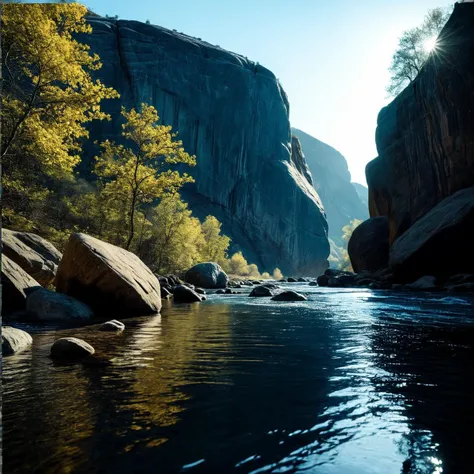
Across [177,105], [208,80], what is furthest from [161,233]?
[208,80]

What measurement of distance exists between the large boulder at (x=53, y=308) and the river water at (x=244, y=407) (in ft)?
9.60

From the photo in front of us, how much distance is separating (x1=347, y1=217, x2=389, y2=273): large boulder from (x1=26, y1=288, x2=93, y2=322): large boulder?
34729mm

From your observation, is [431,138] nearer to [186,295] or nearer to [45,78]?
[186,295]

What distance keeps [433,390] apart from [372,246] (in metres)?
37.5

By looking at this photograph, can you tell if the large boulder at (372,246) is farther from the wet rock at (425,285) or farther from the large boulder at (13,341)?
the large boulder at (13,341)

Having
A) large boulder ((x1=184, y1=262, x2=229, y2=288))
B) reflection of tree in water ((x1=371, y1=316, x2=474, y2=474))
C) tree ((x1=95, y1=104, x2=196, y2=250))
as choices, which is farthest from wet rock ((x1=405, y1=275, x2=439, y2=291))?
large boulder ((x1=184, y1=262, x2=229, y2=288))

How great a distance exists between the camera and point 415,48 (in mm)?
40656

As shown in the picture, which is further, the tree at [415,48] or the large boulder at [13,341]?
the tree at [415,48]

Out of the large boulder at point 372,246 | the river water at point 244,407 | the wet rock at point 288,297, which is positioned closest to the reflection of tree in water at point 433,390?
the river water at point 244,407

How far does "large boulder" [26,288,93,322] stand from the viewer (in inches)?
384

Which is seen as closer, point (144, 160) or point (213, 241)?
point (144, 160)

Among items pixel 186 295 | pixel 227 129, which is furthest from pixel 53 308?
pixel 227 129

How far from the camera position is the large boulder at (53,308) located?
9750mm

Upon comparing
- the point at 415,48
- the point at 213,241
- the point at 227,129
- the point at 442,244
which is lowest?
the point at 442,244
